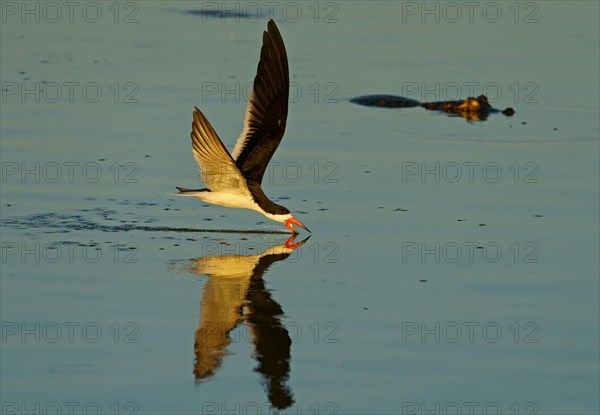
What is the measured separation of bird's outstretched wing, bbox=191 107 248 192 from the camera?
29.4ft

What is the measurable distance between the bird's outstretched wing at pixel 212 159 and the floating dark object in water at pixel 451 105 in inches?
169

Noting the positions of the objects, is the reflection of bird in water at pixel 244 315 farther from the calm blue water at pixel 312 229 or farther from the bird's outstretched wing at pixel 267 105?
the bird's outstretched wing at pixel 267 105

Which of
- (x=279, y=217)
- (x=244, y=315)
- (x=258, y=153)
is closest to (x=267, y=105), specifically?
(x=258, y=153)

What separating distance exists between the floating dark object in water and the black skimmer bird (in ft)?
11.8

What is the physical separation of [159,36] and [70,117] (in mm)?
3913

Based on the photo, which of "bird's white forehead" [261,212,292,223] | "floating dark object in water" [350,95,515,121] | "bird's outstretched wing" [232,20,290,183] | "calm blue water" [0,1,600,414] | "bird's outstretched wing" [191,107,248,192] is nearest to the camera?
"calm blue water" [0,1,600,414]

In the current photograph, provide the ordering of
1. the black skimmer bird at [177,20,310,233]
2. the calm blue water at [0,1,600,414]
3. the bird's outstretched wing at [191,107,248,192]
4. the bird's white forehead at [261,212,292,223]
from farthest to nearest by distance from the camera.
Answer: the bird's white forehead at [261,212,292,223] → the black skimmer bird at [177,20,310,233] → the bird's outstretched wing at [191,107,248,192] → the calm blue water at [0,1,600,414]

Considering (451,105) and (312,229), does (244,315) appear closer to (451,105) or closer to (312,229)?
(312,229)

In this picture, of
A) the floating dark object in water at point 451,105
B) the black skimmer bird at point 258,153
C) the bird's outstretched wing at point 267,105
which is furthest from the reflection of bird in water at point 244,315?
the floating dark object in water at point 451,105

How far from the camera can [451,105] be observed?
1369 cm

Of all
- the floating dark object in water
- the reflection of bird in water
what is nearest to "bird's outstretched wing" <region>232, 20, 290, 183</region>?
the reflection of bird in water

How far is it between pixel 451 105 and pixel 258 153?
165 inches

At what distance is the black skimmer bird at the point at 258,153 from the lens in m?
9.56

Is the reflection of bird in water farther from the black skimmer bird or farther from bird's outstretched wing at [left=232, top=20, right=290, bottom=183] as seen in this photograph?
bird's outstretched wing at [left=232, top=20, right=290, bottom=183]
